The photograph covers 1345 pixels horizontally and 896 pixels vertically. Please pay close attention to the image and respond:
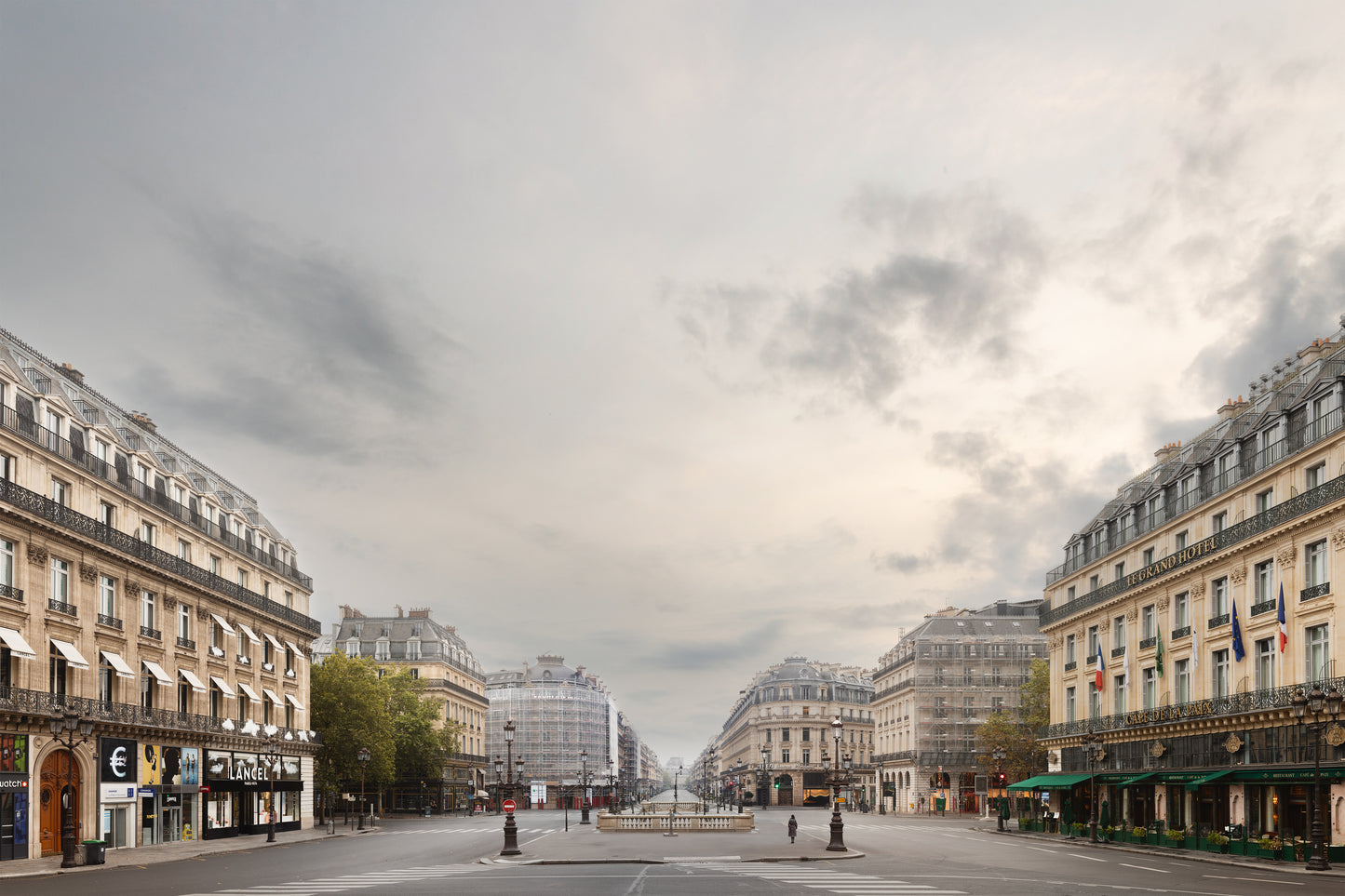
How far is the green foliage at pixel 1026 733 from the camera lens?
91875 mm

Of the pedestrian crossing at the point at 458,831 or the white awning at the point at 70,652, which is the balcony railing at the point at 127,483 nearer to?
the white awning at the point at 70,652

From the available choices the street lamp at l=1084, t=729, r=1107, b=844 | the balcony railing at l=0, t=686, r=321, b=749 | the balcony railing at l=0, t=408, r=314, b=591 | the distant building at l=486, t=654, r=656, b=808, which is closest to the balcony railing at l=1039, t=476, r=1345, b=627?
the street lamp at l=1084, t=729, r=1107, b=844

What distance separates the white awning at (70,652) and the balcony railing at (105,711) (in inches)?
51.1

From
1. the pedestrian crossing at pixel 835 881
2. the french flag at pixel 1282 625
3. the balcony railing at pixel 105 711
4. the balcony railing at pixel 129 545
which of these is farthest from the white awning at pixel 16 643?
the french flag at pixel 1282 625

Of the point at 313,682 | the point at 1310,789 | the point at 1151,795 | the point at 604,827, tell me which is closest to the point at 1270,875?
the point at 1310,789

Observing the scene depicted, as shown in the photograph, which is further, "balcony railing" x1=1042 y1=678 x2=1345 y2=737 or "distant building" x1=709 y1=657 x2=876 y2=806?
"distant building" x1=709 y1=657 x2=876 y2=806

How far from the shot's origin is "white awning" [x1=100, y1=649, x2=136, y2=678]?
47812 millimetres

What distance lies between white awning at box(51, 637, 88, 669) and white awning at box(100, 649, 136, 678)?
2.23 m

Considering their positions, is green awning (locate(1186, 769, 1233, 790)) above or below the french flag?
below

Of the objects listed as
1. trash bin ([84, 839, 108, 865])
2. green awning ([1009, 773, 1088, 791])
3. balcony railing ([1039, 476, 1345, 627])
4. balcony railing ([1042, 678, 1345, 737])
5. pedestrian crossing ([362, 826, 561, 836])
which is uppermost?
balcony railing ([1039, 476, 1345, 627])

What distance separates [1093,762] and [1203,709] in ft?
39.3

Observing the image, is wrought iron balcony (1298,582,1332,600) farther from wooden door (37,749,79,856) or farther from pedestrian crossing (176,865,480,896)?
wooden door (37,749,79,856)

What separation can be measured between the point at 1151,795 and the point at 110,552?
48.8 meters

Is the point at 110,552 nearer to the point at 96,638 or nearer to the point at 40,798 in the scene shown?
the point at 96,638
